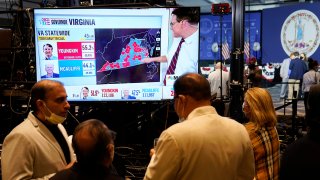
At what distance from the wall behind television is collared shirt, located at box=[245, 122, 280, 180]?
35.3 ft

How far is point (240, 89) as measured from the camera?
20.3 feet

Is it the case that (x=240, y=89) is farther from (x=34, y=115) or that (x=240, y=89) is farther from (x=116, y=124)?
(x=34, y=115)

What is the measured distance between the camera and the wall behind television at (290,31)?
12711mm

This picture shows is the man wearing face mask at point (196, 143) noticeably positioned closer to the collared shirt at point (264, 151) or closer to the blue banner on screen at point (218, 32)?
the collared shirt at point (264, 151)

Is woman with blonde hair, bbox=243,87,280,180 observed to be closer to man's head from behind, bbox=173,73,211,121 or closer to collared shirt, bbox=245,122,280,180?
collared shirt, bbox=245,122,280,180

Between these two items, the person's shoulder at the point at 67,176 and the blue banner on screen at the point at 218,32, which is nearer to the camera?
the person's shoulder at the point at 67,176

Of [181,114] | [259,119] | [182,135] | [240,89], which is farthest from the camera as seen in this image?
[240,89]

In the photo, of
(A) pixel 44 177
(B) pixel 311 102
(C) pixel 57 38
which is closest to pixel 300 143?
(B) pixel 311 102

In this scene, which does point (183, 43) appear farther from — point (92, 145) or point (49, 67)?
point (92, 145)

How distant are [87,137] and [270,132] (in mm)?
1641

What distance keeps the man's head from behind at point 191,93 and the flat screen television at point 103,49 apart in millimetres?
1913

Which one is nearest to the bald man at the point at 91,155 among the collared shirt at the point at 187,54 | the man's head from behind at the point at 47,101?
the man's head from behind at the point at 47,101

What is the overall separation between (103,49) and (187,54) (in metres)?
0.86

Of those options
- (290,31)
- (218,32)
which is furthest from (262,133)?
(290,31)
